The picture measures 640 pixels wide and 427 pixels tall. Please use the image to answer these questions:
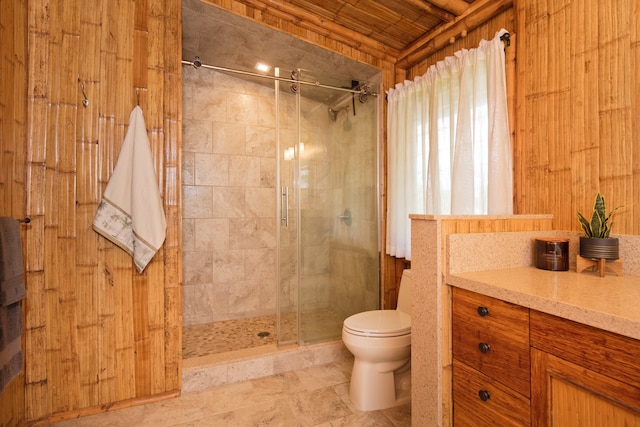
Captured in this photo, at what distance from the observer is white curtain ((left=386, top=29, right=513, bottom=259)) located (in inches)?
70.1

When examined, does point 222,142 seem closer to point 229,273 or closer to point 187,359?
point 229,273

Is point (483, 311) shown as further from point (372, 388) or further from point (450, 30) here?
point (450, 30)

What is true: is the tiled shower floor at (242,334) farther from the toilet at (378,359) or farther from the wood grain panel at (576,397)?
the wood grain panel at (576,397)

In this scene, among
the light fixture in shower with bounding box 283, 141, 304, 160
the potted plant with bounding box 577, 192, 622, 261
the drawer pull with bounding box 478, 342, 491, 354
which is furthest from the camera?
the light fixture in shower with bounding box 283, 141, 304, 160

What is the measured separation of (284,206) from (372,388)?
136cm

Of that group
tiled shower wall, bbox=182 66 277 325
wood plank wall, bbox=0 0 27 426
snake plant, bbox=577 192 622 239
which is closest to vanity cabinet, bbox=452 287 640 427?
snake plant, bbox=577 192 622 239

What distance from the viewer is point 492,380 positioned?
1.12m

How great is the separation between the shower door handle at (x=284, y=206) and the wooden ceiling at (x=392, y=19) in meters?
1.28

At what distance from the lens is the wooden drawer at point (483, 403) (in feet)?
3.38

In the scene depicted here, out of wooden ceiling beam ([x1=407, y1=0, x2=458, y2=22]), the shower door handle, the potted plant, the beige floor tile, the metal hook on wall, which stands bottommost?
the beige floor tile

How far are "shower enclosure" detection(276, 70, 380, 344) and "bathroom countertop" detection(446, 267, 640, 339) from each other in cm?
135

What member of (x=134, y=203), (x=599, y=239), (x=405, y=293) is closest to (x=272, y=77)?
(x=134, y=203)

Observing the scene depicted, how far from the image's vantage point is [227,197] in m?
3.11

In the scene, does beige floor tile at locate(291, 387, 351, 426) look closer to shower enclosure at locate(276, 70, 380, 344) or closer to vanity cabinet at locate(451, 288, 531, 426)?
shower enclosure at locate(276, 70, 380, 344)
